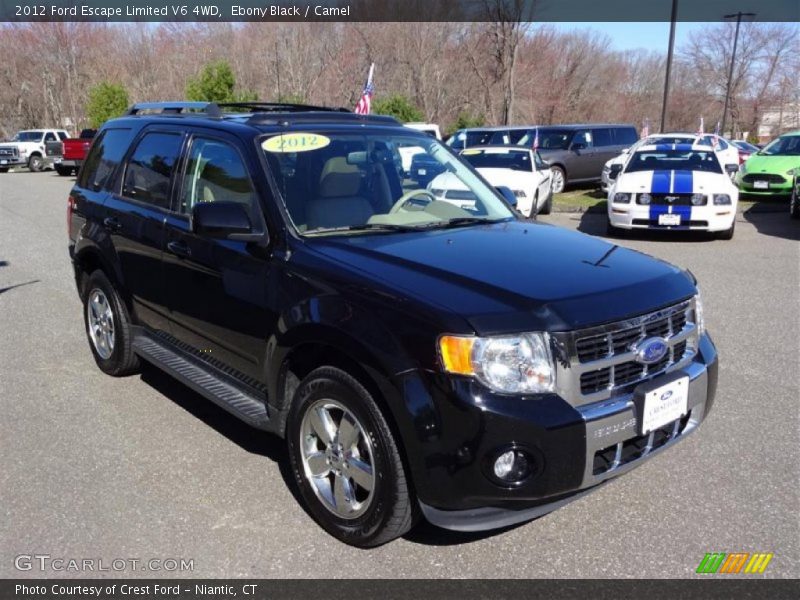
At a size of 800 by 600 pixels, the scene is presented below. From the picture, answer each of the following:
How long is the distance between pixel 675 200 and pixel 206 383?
9.09m

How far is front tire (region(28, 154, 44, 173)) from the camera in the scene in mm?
32469

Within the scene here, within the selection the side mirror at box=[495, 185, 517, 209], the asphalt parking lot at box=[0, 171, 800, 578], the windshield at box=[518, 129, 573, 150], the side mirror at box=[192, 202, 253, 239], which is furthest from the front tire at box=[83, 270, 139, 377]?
the windshield at box=[518, 129, 573, 150]

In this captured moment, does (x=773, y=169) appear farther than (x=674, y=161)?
Yes

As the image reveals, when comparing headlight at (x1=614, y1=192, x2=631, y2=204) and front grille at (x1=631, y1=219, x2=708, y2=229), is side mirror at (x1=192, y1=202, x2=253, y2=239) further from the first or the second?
headlight at (x1=614, y1=192, x2=631, y2=204)

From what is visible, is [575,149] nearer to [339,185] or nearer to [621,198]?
[621,198]

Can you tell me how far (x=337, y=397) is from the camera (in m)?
3.04

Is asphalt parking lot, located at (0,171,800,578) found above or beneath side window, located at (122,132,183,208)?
beneath

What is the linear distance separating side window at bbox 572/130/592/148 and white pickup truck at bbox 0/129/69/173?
82.2 feet

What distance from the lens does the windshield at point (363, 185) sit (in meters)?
3.66

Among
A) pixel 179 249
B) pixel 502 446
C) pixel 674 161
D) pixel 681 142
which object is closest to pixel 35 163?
pixel 681 142

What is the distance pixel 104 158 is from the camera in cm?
531

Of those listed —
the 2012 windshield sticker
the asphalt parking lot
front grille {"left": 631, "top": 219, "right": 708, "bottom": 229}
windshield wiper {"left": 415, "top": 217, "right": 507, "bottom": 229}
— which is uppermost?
the 2012 windshield sticker

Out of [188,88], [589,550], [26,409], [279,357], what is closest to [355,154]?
[279,357]

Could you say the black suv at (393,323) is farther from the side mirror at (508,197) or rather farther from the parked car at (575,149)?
the parked car at (575,149)
